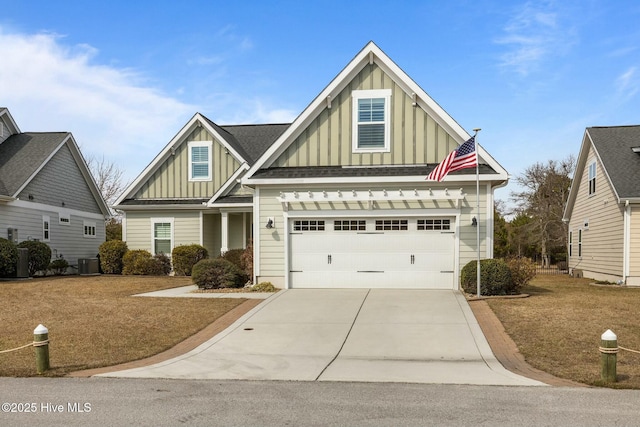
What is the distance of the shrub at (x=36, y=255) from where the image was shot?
73.9 ft

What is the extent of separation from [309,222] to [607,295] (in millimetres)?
8962

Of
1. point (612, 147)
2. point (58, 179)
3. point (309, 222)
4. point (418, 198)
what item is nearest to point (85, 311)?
point (309, 222)

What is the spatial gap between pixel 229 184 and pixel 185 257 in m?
3.62

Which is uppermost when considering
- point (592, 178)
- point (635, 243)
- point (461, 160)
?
point (592, 178)

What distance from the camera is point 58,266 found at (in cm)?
2489

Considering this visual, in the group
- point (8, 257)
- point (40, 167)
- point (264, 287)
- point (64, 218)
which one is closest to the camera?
point (264, 287)

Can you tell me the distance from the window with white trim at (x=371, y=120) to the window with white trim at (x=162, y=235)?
37.4 ft

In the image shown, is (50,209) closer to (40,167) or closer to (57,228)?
(57,228)

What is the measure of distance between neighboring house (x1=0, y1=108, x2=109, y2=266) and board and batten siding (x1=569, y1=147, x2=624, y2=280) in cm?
2357

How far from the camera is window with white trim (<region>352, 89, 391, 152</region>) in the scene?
667 inches

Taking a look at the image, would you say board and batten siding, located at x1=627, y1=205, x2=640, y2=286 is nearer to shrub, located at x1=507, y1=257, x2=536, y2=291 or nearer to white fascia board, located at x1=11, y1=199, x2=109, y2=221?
shrub, located at x1=507, y1=257, x2=536, y2=291

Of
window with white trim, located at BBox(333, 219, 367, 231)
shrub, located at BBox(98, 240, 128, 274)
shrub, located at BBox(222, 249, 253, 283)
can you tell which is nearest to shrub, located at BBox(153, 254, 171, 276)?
shrub, located at BBox(98, 240, 128, 274)

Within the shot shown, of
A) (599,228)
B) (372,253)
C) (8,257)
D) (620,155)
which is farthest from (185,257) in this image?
(620,155)

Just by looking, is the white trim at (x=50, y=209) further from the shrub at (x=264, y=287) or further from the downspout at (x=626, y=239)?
the downspout at (x=626, y=239)
